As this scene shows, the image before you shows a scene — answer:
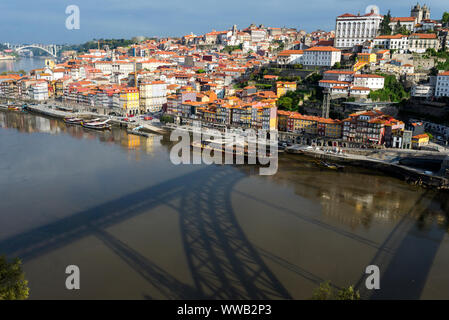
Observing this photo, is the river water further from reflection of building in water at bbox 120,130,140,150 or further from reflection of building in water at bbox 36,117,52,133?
reflection of building in water at bbox 36,117,52,133

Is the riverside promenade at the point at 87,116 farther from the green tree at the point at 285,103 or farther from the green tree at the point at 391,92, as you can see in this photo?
the green tree at the point at 391,92

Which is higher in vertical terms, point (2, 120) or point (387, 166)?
point (2, 120)

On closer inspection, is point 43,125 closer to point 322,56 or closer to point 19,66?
point 322,56

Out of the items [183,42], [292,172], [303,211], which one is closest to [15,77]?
[183,42]

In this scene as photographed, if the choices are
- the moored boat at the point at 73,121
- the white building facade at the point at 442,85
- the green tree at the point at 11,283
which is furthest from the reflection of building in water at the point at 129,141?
the white building facade at the point at 442,85

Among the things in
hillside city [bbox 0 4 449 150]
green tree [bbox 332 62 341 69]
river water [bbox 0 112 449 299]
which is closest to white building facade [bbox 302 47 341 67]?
hillside city [bbox 0 4 449 150]

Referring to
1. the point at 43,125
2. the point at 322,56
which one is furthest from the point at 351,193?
the point at 43,125

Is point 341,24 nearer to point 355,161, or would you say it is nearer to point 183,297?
point 355,161
